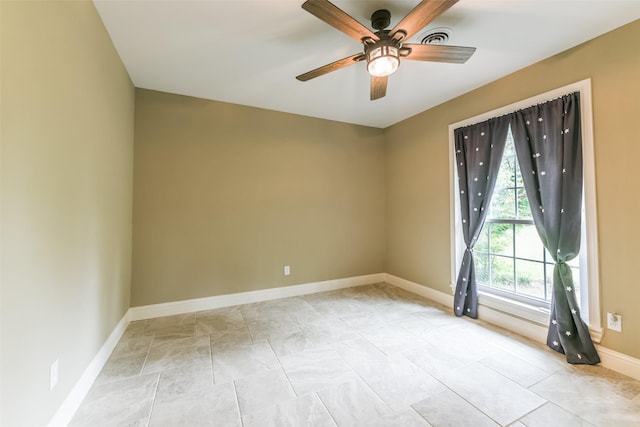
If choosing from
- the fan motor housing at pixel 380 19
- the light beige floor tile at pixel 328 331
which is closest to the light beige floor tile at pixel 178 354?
the light beige floor tile at pixel 328 331

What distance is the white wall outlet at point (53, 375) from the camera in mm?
1314

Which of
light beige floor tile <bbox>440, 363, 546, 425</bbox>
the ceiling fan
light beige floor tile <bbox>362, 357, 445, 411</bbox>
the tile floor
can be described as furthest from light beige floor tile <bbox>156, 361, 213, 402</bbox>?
the ceiling fan

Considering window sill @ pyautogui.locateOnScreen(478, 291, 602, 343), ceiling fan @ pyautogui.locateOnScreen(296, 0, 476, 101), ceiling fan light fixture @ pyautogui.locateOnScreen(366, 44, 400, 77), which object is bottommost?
window sill @ pyautogui.locateOnScreen(478, 291, 602, 343)

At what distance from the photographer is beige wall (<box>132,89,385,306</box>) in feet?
9.73

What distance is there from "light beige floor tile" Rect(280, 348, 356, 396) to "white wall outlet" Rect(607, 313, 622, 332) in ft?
6.45

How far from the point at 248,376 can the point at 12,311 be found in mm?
1355

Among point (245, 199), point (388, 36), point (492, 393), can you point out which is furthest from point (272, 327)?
point (388, 36)

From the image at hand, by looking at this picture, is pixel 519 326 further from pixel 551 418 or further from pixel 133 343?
pixel 133 343

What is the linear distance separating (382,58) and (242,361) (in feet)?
8.09

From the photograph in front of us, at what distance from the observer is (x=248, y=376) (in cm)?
190

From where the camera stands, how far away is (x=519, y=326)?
2531mm

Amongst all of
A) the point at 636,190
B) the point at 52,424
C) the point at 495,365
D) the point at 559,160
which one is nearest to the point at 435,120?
the point at 559,160

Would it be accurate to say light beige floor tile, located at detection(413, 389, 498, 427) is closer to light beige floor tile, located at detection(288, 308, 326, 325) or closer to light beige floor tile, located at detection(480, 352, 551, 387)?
light beige floor tile, located at detection(480, 352, 551, 387)

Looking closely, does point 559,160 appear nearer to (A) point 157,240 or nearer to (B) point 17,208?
(B) point 17,208
